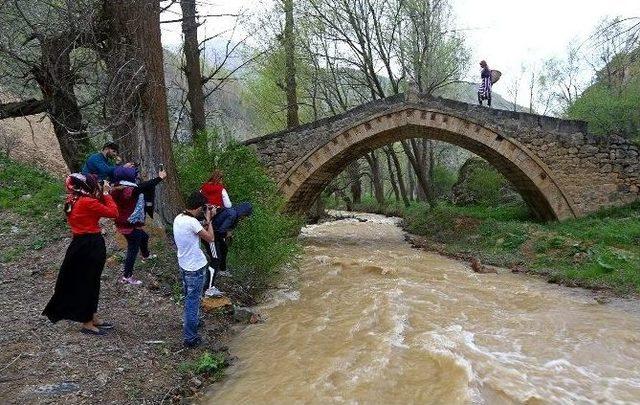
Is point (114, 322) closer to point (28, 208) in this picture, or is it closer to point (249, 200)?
point (249, 200)

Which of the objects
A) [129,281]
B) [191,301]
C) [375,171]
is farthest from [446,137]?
[191,301]

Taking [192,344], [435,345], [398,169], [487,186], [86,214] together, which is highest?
[398,169]

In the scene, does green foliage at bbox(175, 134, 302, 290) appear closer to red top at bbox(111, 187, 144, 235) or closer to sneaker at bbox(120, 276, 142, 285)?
sneaker at bbox(120, 276, 142, 285)

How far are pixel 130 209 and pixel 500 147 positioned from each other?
10089 mm

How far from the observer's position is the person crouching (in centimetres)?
561

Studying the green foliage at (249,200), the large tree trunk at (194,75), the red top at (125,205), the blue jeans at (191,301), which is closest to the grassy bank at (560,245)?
the green foliage at (249,200)

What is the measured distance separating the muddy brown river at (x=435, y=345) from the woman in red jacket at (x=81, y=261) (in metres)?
1.45

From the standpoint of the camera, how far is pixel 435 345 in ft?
15.9

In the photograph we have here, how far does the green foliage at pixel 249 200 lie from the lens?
22.7 ft

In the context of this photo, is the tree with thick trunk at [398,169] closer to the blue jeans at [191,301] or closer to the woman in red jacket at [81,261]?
the blue jeans at [191,301]

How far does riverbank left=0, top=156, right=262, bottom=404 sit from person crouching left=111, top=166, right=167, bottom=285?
0.31 m

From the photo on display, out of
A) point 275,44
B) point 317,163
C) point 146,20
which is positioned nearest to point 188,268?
point 146,20

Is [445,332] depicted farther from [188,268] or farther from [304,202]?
[304,202]

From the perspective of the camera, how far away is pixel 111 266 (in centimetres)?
616
